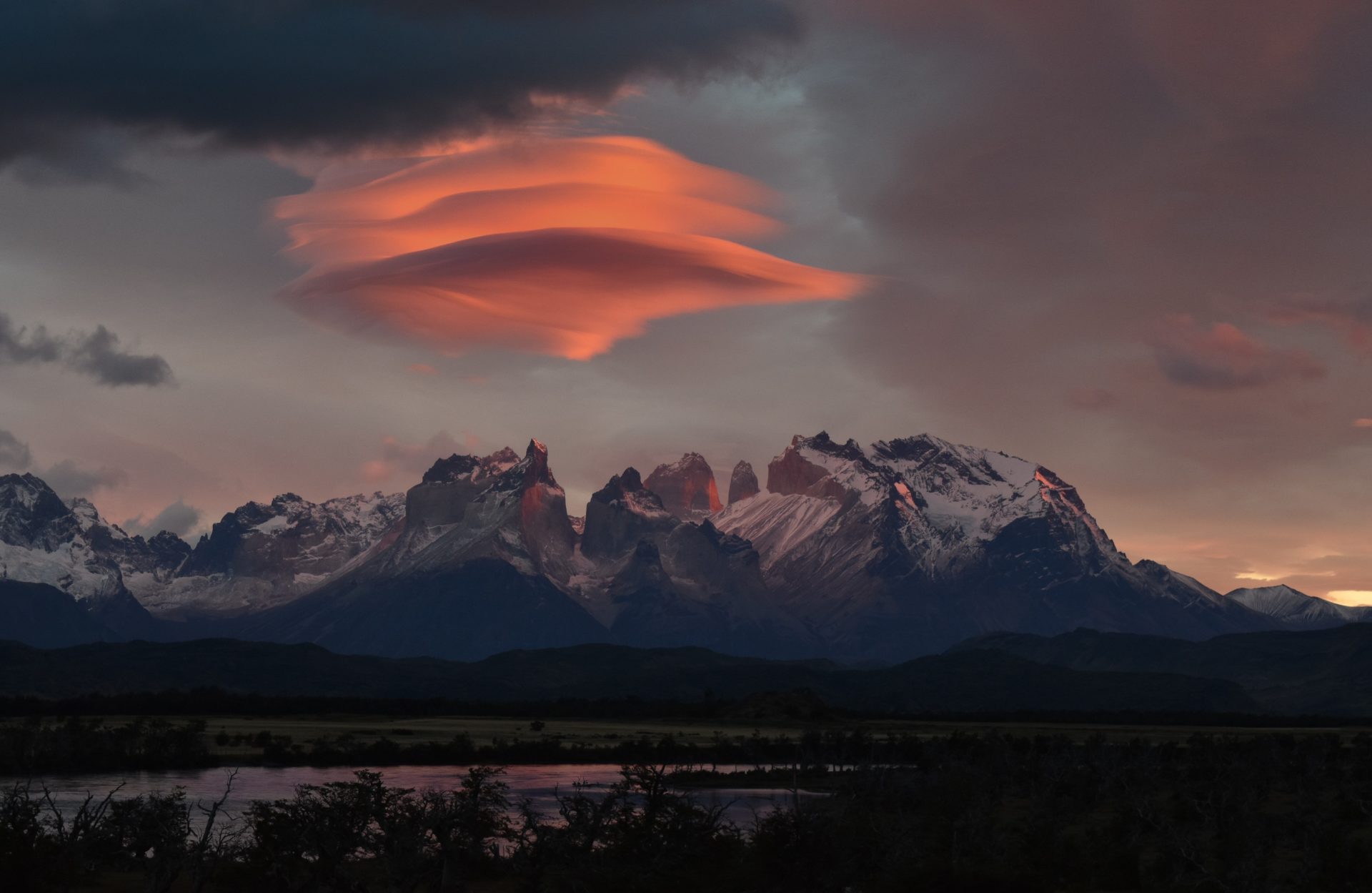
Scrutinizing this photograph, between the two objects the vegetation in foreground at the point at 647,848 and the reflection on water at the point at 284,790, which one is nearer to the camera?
the vegetation in foreground at the point at 647,848

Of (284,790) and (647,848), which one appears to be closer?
(647,848)

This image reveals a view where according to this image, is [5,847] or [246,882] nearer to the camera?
[5,847]

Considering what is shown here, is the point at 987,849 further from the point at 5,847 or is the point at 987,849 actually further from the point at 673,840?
the point at 5,847

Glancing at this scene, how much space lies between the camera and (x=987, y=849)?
361 feet

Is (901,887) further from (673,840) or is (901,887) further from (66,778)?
(66,778)

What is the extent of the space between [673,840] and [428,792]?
1808cm

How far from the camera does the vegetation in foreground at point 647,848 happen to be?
8912 centimetres

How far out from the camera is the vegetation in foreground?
89125 mm

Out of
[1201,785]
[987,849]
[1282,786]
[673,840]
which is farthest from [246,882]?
[1282,786]

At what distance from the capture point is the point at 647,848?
315ft

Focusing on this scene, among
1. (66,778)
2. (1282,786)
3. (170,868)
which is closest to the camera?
(170,868)

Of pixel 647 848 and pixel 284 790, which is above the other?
pixel 284 790

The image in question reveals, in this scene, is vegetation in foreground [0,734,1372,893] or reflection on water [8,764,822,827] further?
reflection on water [8,764,822,827]

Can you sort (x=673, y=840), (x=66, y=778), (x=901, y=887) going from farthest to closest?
(x=66, y=778) < (x=673, y=840) < (x=901, y=887)
